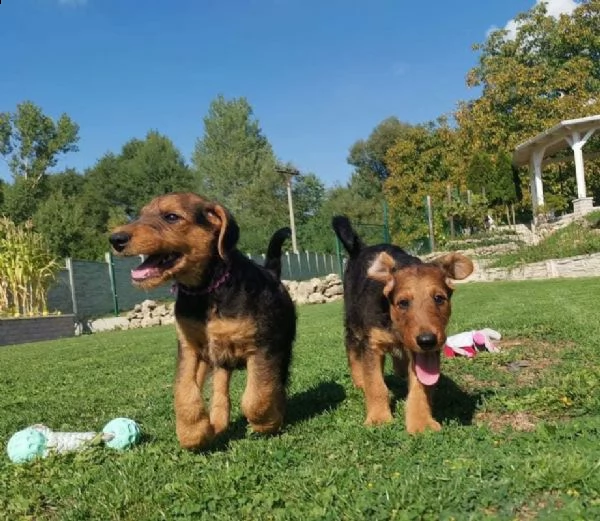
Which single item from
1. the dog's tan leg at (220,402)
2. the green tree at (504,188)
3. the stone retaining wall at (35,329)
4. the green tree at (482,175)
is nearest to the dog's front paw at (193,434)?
the dog's tan leg at (220,402)

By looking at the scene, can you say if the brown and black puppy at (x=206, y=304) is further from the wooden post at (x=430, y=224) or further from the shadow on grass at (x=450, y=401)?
the wooden post at (x=430, y=224)

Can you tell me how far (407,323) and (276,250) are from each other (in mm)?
1957

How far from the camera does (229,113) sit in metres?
67.2

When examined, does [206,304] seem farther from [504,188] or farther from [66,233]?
[66,233]

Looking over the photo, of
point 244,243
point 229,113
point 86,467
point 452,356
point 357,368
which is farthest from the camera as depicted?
point 229,113

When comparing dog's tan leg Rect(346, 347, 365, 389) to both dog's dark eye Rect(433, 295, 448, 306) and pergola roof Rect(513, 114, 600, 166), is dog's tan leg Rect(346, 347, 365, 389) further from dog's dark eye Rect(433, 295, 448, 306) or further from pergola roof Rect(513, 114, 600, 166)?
pergola roof Rect(513, 114, 600, 166)

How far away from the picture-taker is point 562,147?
3362cm

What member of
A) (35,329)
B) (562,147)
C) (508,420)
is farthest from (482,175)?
(508,420)

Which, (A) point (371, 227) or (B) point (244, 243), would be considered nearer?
(A) point (371, 227)

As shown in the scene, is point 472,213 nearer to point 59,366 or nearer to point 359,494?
point 59,366

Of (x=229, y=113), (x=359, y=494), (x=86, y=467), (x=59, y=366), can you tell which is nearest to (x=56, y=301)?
(x=59, y=366)

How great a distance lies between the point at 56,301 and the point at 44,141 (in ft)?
134

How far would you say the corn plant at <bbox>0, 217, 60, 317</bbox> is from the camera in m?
20.0

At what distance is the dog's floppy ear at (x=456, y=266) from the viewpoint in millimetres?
4496
